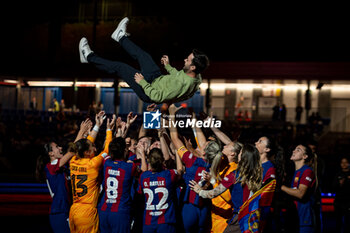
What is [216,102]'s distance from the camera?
20.3 m

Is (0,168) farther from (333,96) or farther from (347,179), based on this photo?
(333,96)

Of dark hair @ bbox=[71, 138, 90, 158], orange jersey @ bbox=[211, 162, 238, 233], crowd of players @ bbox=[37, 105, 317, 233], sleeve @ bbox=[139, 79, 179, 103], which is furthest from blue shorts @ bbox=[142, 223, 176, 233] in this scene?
sleeve @ bbox=[139, 79, 179, 103]

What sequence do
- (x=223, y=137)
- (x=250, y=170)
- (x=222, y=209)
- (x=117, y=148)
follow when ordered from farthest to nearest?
1. (x=223, y=137)
2. (x=222, y=209)
3. (x=117, y=148)
4. (x=250, y=170)

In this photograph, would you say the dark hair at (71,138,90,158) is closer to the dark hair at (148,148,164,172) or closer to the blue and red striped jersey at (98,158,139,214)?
the blue and red striped jersey at (98,158,139,214)

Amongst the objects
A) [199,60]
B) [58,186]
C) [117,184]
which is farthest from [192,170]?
[58,186]

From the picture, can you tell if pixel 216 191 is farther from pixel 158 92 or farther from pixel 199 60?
pixel 199 60

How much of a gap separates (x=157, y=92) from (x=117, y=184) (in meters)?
1.38

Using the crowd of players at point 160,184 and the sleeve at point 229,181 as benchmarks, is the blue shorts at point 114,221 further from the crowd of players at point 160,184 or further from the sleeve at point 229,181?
the sleeve at point 229,181

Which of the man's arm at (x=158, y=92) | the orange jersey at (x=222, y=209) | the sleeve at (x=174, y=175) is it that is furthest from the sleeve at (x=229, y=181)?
the man's arm at (x=158, y=92)

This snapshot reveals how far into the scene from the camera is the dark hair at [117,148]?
532cm

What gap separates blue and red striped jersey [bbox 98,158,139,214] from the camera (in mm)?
5367

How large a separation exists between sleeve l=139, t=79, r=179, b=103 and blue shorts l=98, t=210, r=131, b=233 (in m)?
1.62

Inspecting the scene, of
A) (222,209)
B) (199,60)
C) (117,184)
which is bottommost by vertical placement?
(222,209)

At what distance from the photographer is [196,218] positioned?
5.54 metres
